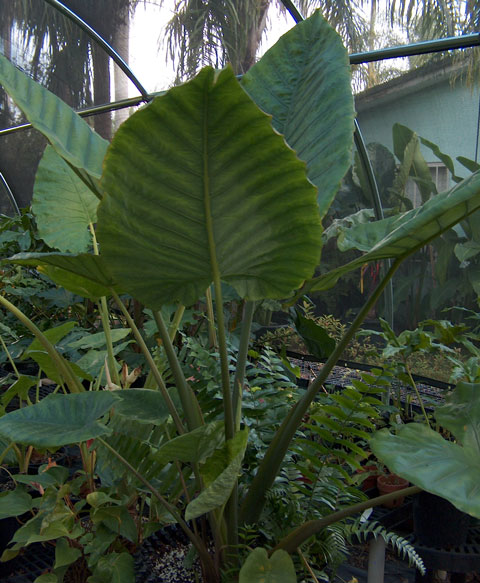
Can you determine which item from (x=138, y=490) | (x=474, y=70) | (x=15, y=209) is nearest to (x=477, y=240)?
(x=474, y=70)

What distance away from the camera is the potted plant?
0.72 m

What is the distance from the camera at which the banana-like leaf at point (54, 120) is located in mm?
797

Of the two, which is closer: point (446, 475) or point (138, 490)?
point (446, 475)

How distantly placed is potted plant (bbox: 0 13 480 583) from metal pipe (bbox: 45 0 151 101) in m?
2.82

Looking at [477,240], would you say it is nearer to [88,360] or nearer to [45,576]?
[88,360]

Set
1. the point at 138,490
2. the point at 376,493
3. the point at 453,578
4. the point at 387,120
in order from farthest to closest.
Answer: the point at 387,120, the point at 376,493, the point at 453,578, the point at 138,490

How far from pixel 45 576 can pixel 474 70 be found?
249 centimetres

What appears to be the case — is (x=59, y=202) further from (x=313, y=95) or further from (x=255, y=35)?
(x=255, y=35)

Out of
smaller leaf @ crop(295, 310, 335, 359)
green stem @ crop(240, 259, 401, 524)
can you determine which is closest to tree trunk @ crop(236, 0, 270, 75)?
smaller leaf @ crop(295, 310, 335, 359)

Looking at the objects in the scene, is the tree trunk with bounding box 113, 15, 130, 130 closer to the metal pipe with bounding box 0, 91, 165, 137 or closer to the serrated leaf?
the metal pipe with bounding box 0, 91, 165, 137

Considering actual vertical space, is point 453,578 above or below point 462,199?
below

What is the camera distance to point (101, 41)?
363 cm

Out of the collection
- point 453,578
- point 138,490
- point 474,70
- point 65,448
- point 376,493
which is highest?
point 474,70

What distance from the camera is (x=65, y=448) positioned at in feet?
6.37
